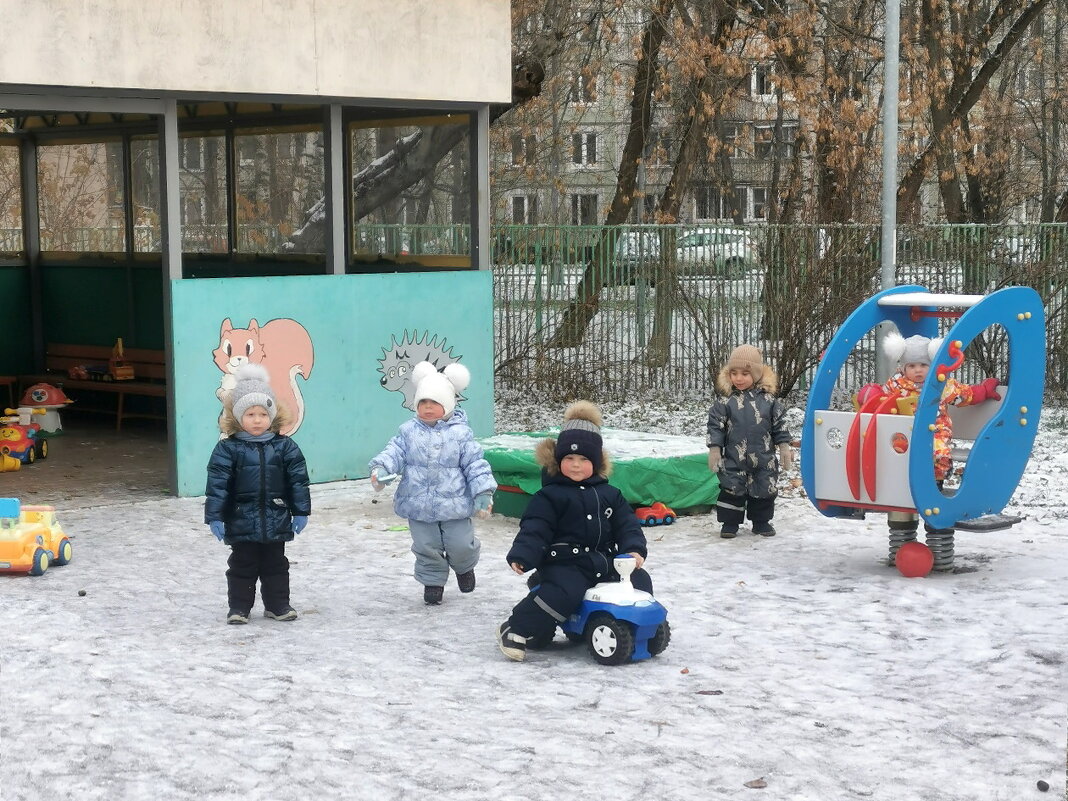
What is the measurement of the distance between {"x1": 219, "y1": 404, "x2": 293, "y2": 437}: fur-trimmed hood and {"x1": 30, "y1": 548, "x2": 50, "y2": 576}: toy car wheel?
174 centimetres

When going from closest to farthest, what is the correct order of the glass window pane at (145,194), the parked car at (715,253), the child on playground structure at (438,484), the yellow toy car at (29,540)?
the child on playground structure at (438,484), the yellow toy car at (29,540), the glass window pane at (145,194), the parked car at (715,253)

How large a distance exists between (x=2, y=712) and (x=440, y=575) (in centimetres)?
245

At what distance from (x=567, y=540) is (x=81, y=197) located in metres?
10.0

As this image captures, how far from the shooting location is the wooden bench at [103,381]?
14.5m

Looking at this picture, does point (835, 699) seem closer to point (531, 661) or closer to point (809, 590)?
point (531, 661)

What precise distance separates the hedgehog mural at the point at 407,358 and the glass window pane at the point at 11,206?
5.60 metres

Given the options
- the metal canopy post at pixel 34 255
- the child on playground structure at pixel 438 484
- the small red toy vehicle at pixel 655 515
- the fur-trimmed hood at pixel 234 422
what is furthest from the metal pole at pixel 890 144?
the metal canopy post at pixel 34 255

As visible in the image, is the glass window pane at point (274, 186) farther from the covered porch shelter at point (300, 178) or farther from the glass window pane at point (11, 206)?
the glass window pane at point (11, 206)

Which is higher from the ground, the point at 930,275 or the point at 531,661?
the point at 930,275

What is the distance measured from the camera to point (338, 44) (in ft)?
37.1

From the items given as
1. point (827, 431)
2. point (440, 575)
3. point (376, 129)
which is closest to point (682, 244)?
point (376, 129)

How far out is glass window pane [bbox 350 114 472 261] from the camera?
1232cm

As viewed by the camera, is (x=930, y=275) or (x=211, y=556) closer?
(x=211, y=556)

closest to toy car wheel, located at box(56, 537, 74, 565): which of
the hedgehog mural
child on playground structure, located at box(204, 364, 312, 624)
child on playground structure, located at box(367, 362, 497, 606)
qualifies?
child on playground structure, located at box(204, 364, 312, 624)
